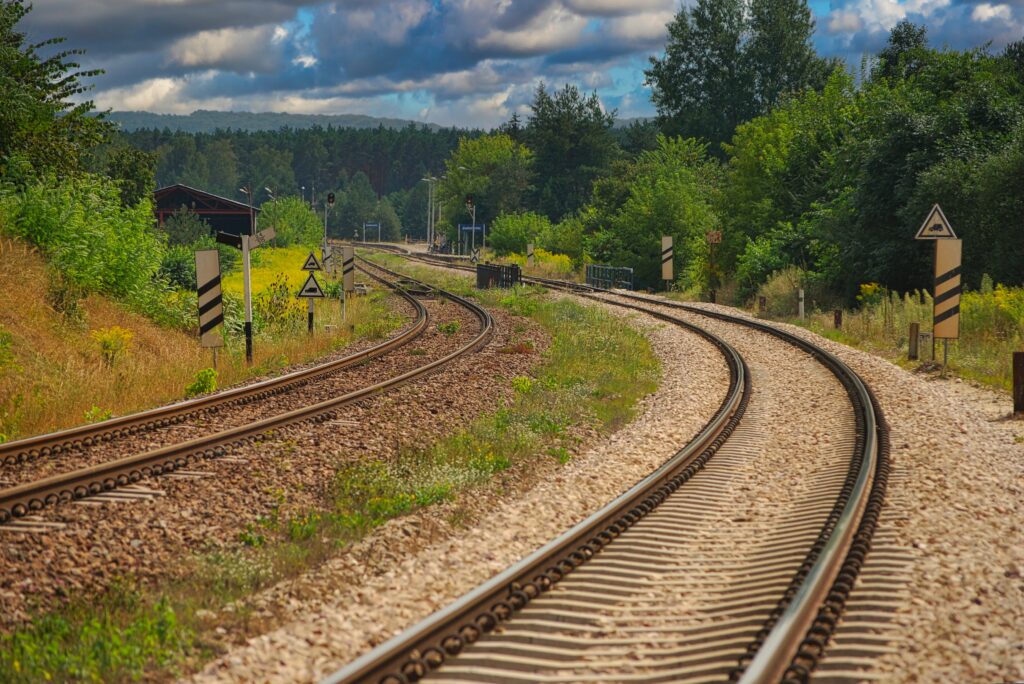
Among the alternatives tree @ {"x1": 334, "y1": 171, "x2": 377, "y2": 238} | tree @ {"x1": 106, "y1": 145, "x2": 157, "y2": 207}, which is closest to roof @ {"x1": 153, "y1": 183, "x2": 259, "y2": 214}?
tree @ {"x1": 106, "y1": 145, "x2": 157, "y2": 207}

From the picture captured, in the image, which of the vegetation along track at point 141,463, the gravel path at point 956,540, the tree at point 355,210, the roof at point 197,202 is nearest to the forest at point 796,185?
the vegetation along track at point 141,463

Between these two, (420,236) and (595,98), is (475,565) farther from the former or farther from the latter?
(420,236)

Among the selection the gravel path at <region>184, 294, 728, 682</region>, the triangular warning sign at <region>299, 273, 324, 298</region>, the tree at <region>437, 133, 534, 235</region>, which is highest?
the tree at <region>437, 133, 534, 235</region>

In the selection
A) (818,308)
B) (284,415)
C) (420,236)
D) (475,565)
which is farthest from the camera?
(420,236)

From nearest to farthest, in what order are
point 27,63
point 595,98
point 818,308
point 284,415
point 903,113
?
point 284,415
point 27,63
point 903,113
point 818,308
point 595,98

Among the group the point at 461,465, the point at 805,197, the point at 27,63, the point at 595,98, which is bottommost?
the point at 461,465

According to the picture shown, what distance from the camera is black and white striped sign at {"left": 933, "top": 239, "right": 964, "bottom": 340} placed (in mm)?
17047

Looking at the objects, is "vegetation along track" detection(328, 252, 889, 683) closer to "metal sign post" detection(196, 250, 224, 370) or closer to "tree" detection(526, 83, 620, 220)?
"metal sign post" detection(196, 250, 224, 370)

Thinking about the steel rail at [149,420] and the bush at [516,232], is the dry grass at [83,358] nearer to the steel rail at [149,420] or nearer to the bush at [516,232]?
the steel rail at [149,420]

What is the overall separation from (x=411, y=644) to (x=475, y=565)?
5.83ft

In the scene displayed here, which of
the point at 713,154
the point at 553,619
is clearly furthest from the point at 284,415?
the point at 713,154

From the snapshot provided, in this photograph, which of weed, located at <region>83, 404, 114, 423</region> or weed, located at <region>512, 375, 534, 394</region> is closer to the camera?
weed, located at <region>83, 404, 114, 423</region>

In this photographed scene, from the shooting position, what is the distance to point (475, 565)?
6.84 m

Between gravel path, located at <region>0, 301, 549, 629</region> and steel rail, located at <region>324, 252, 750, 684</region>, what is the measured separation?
7.58 ft
